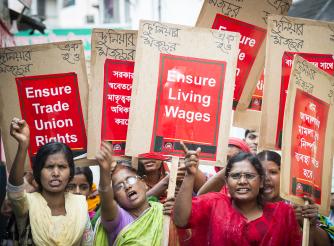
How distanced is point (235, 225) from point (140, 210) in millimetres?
754

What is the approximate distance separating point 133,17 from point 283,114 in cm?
1497

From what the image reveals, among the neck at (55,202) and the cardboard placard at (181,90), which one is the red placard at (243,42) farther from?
the neck at (55,202)

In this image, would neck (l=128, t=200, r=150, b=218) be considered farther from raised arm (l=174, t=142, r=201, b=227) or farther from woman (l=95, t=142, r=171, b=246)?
raised arm (l=174, t=142, r=201, b=227)

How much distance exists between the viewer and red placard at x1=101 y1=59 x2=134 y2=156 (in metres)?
4.87

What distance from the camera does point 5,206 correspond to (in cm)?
553

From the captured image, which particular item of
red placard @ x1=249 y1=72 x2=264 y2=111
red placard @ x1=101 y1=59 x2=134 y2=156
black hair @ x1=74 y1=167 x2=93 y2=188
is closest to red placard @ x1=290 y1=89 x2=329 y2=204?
red placard @ x1=249 y1=72 x2=264 y2=111

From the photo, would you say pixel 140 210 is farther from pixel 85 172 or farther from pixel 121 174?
pixel 85 172

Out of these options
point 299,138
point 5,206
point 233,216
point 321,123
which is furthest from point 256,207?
point 5,206

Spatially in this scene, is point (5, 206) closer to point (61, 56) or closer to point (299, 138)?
point (61, 56)

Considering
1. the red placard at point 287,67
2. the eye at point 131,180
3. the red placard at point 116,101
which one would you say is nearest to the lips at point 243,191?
the red placard at point 287,67

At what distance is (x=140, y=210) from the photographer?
4555 millimetres

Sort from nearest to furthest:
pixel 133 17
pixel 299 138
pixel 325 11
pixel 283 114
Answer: pixel 299 138 → pixel 283 114 → pixel 325 11 → pixel 133 17

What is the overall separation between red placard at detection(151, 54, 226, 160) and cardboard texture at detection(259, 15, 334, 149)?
0.43 metres

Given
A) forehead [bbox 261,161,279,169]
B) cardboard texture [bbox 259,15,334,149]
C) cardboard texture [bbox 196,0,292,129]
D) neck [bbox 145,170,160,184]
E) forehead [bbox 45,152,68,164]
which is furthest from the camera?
neck [bbox 145,170,160,184]
